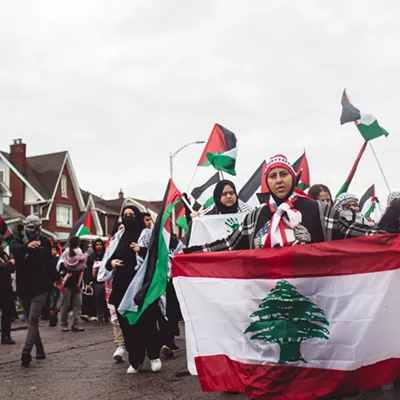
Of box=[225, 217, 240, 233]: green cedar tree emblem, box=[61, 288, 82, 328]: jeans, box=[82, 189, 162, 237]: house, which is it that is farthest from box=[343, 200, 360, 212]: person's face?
box=[82, 189, 162, 237]: house

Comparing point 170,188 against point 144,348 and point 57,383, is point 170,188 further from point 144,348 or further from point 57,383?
point 57,383

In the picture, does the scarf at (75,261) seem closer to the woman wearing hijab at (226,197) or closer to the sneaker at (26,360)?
the sneaker at (26,360)

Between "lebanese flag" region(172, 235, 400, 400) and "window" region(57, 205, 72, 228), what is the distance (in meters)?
42.8

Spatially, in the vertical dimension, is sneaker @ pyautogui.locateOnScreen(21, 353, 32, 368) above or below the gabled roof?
below

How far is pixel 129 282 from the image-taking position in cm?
709

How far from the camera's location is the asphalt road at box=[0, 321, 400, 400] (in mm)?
5582

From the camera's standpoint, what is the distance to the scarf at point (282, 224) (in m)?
4.36

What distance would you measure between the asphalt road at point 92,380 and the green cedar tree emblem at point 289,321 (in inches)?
40.5

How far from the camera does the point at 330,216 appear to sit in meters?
4.41

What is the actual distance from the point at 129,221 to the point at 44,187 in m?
39.5

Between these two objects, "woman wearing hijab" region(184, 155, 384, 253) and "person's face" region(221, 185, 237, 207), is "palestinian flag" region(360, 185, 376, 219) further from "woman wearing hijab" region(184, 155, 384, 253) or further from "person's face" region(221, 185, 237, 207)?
"woman wearing hijab" region(184, 155, 384, 253)

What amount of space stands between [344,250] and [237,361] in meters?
1.13

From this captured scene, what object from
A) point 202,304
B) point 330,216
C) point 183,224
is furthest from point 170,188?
point 183,224

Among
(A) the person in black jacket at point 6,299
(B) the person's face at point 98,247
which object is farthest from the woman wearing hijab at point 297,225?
(B) the person's face at point 98,247
